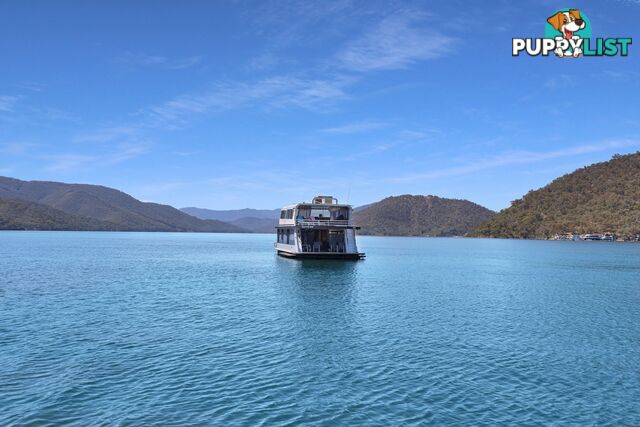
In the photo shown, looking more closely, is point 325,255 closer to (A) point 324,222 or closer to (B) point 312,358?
(A) point 324,222

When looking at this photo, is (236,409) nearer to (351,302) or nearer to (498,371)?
(498,371)

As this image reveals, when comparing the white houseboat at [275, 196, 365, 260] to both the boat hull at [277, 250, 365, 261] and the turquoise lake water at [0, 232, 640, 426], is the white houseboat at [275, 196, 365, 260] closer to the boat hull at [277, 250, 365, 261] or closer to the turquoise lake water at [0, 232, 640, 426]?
the boat hull at [277, 250, 365, 261]

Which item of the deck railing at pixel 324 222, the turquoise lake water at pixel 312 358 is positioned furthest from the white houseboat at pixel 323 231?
the turquoise lake water at pixel 312 358

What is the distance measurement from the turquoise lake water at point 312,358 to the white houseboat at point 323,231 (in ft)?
93.2

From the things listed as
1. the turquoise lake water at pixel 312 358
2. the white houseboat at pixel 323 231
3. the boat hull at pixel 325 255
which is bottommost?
the turquoise lake water at pixel 312 358

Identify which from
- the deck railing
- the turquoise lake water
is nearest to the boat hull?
the deck railing

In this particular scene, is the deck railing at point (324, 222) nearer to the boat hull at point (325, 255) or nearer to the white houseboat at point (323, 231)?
the white houseboat at point (323, 231)

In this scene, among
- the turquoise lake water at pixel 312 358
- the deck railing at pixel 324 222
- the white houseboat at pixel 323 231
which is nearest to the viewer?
the turquoise lake water at pixel 312 358

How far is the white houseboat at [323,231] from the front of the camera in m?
70.7

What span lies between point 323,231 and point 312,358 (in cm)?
5512

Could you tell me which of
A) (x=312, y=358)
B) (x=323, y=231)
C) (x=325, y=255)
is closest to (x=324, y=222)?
(x=325, y=255)

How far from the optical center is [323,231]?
250 ft

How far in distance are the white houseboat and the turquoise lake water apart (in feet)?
93.2

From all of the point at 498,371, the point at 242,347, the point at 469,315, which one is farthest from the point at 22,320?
the point at 469,315
